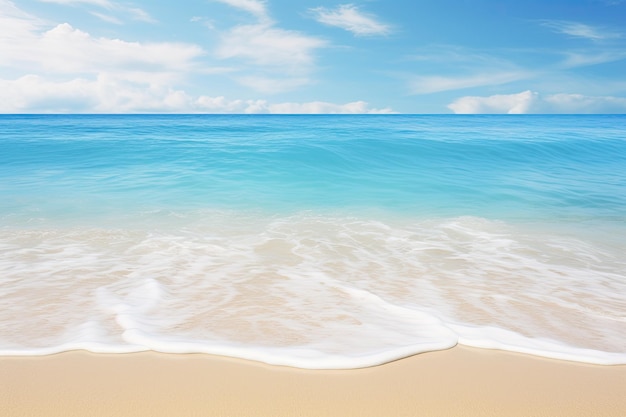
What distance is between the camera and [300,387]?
2330 mm

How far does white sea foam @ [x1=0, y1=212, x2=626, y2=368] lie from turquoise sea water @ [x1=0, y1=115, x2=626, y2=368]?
0.02 m

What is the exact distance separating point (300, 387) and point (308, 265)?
8.08 feet

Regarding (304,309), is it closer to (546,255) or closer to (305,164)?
(546,255)

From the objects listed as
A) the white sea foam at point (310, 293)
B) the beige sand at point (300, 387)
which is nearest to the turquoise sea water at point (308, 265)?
the white sea foam at point (310, 293)

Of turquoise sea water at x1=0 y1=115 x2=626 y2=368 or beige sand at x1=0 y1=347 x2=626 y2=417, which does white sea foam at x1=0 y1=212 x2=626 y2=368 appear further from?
beige sand at x1=0 y1=347 x2=626 y2=417

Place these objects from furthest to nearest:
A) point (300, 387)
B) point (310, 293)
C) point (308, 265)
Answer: point (308, 265)
point (310, 293)
point (300, 387)

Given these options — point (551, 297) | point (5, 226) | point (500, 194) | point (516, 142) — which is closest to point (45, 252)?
point (5, 226)

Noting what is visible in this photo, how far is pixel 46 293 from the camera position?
3.77 metres

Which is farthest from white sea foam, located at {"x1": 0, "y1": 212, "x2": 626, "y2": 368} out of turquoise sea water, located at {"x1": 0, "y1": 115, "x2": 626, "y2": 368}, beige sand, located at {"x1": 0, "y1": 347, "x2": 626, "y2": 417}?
beige sand, located at {"x1": 0, "y1": 347, "x2": 626, "y2": 417}

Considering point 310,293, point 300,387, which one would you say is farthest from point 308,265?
point 300,387

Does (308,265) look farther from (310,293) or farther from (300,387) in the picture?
(300,387)

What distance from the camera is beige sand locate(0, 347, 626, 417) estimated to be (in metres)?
2.13

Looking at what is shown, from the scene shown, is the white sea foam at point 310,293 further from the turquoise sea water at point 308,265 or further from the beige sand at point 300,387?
the beige sand at point 300,387

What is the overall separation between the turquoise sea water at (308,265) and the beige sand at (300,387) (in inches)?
6.0
